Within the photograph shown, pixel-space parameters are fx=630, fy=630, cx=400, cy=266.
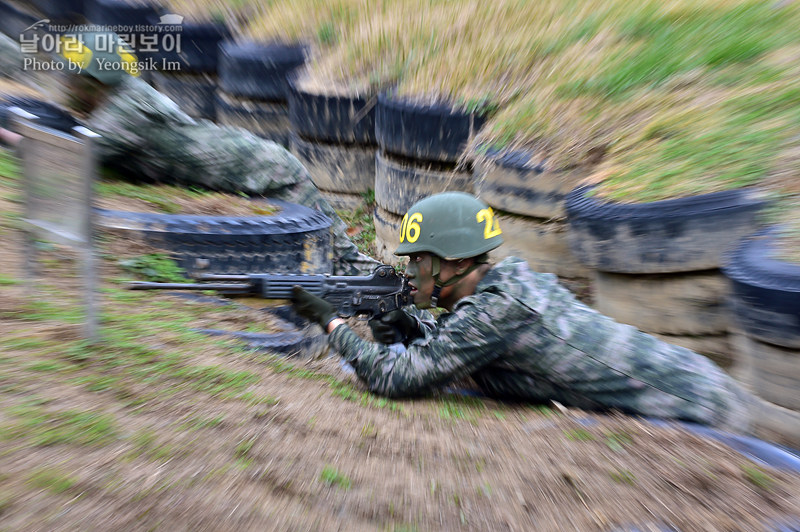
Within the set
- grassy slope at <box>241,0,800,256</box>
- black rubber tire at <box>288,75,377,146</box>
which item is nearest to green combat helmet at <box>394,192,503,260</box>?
grassy slope at <box>241,0,800,256</box>

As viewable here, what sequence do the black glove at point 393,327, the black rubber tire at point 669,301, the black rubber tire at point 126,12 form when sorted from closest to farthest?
the black rubber tire at point 669,301, the black glove at point 393,327, the black rubber tire at point 126,12

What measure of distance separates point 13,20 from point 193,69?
2.82 metres

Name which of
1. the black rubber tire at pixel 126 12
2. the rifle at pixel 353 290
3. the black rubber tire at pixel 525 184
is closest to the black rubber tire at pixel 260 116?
the black rubber tire at pixel 126 12

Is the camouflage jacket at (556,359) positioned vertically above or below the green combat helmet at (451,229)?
below

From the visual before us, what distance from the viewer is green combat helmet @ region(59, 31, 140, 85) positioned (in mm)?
4062

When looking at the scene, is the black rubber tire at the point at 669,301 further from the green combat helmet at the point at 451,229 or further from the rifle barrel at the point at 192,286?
the rifle barrel at the point at 192,286

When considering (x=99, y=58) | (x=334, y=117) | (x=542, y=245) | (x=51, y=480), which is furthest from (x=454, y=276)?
(x=334, y=117)

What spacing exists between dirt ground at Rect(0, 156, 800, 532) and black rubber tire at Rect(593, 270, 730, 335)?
74 cm

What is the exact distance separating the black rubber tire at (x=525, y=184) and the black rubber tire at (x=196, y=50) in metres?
4.58

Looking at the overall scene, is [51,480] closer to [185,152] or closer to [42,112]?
[185,152]

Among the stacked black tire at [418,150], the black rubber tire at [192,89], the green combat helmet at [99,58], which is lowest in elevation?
the stacked black tire at [418,150]

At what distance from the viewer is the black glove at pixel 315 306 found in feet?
9.27

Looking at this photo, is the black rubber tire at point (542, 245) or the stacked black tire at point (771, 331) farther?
the black rubber tire at point (542, 245)

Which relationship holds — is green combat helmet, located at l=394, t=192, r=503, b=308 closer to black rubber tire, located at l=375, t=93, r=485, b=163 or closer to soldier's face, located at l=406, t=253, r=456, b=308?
soldier's face, located at l=406, t=253, r=456, b=308
